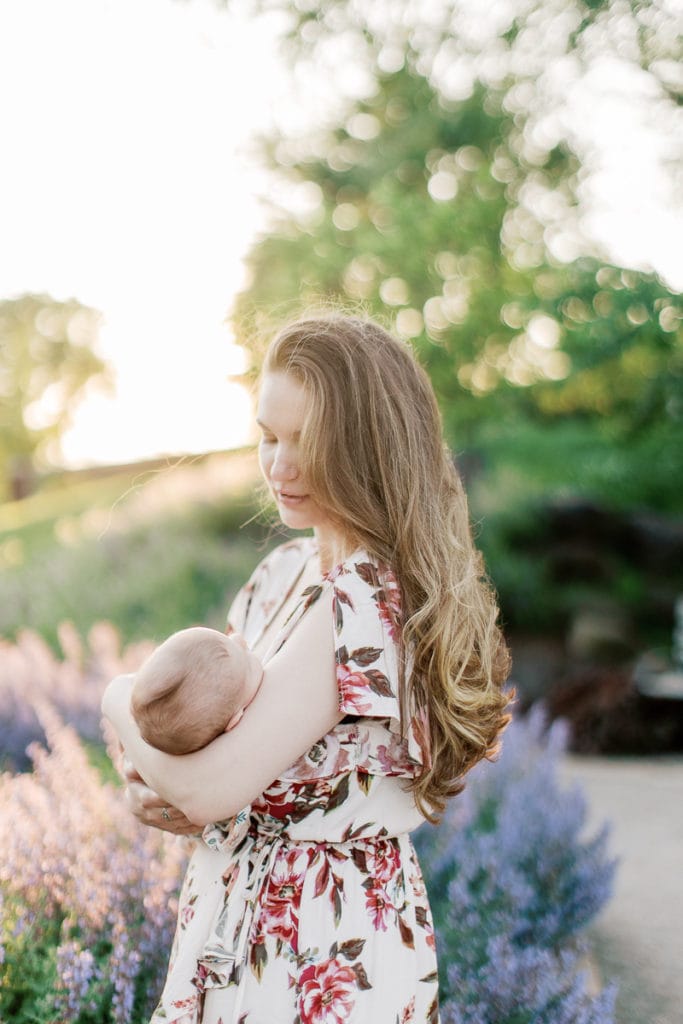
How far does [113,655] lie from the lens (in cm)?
404

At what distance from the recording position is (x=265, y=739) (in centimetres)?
144

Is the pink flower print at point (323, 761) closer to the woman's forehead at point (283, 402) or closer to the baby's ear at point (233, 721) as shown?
the baby's ear at point (233, 721)

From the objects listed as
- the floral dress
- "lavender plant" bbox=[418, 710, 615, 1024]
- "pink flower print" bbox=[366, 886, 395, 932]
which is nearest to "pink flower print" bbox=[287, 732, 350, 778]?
the floral dress

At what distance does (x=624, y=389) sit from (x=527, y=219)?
8469 mm

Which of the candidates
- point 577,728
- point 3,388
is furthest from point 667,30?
point 3,388

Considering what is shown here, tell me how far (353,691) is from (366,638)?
88 mm

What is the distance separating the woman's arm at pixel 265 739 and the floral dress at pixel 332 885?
0.03m

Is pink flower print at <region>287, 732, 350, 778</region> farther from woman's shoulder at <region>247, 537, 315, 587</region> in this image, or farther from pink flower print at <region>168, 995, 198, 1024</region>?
woman's shoulder at <region>247, 537, 315, 587</region>

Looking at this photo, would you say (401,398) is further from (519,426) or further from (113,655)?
(519,426)

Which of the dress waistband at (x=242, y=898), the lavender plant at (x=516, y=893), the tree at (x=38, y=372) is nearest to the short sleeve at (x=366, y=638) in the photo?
the dress waistband at (x=242, y=898)

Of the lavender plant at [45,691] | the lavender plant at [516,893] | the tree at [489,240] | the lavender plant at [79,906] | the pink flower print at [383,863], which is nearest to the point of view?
the pink flower print at [383,863]

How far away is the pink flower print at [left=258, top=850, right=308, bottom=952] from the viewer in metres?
1.55

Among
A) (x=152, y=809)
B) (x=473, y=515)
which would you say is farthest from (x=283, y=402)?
(x=473, y=515)

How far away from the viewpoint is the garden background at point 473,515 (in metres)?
2.33
